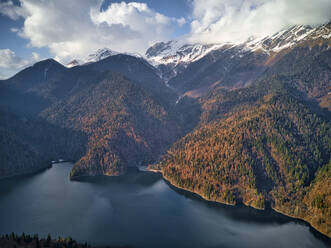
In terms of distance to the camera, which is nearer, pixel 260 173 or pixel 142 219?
pixel 142 219

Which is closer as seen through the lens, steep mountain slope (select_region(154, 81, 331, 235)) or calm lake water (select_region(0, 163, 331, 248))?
calm lake water (select_region(0, 163, 331, 248))

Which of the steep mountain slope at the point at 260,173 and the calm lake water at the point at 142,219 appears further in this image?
the steep mountain slope at the point at 260,173

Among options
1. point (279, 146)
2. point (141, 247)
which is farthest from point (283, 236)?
point (279, 146)

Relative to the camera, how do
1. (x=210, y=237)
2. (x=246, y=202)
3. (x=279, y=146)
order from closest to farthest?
(x=210, y=237)
(x=246, y=202)
(x=279, y=146)

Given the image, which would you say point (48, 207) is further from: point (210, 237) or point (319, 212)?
point (319, 212)

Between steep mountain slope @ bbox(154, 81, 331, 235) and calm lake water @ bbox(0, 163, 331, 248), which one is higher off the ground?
steep mountain slope @ bbox(154, 81, 331, 235)

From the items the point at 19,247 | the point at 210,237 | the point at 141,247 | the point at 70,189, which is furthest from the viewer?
the point at 70,189

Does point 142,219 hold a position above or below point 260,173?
below

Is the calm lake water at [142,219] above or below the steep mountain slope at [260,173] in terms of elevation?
below
